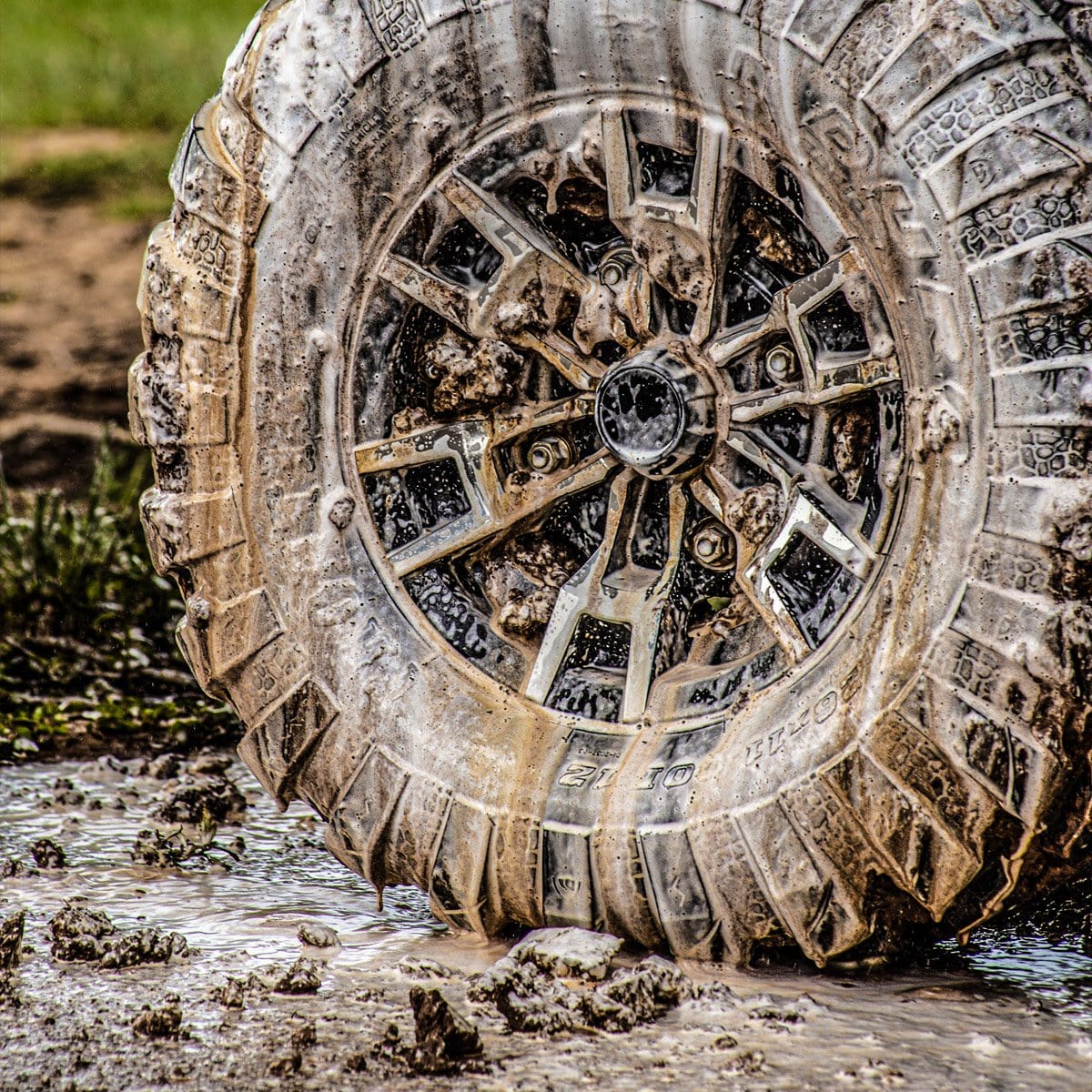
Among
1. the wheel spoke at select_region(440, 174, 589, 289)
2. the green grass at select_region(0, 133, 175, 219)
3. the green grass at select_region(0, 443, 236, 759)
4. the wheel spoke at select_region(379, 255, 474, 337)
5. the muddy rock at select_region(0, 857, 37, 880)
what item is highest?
the green grass at select_region(0, 133, 175, 219)

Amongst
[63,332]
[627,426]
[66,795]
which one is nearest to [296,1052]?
[627,426]

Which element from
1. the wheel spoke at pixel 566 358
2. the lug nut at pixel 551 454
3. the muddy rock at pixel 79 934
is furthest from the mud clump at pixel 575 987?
the wheel spoke at pixel 566 358

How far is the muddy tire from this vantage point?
2.11m

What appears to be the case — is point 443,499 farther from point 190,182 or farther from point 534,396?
point 190,182

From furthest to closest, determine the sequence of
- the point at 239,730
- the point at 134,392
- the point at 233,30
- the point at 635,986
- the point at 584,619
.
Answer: the point at 233,30 → the point at 239,730 → the point at 134,392 → the point at 584,619 → the point at 635,986

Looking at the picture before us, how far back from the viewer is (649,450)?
2.52 metres

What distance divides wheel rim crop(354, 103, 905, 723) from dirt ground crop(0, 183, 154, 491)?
3.40 m

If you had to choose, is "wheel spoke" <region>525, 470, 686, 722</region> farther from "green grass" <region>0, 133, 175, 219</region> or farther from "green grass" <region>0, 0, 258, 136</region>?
"green grass" <region>0, 0, 258, 136</region>

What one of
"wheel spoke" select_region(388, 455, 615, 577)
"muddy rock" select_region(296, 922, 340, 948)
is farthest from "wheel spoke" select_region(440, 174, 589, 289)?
"muddy rock" select_region(296, 922, 340, 948)

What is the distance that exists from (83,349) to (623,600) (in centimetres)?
460

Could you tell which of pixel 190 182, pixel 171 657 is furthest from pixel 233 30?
pixel 190 182

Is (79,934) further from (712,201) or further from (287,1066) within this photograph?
(712,201)

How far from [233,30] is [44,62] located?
1.28m

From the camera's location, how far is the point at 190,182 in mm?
2811
